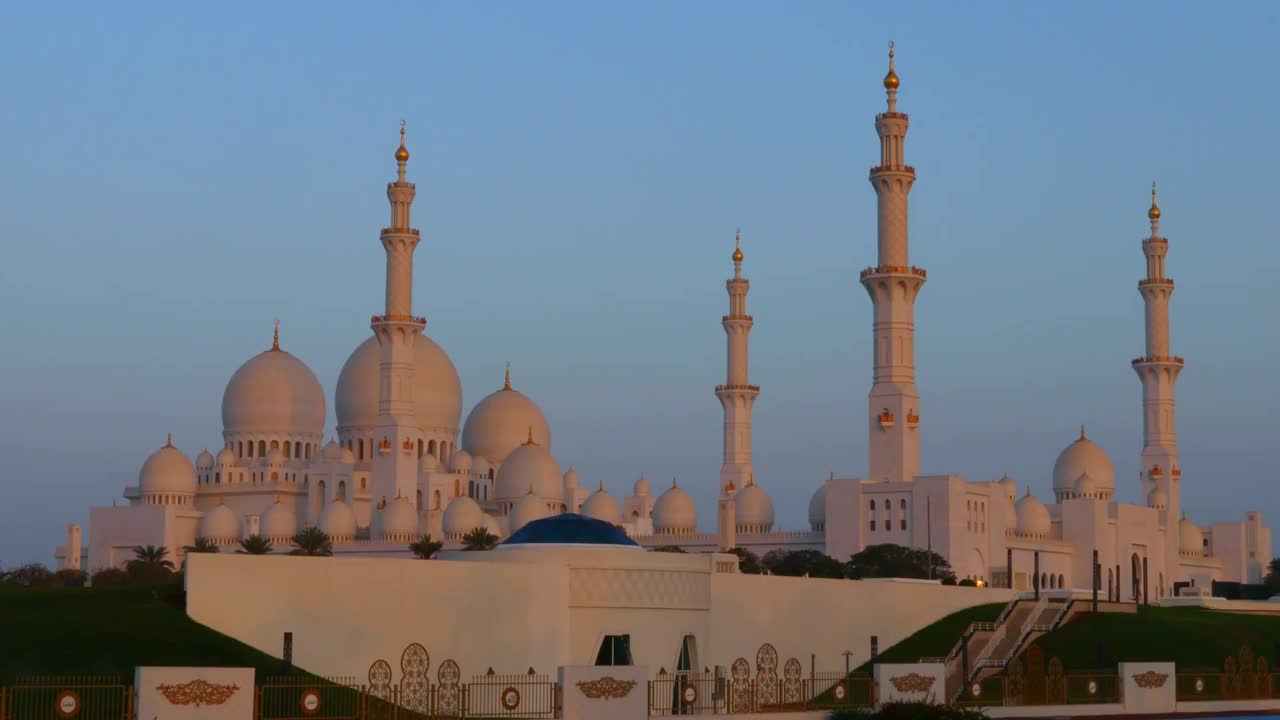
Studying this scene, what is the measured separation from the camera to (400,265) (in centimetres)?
7606

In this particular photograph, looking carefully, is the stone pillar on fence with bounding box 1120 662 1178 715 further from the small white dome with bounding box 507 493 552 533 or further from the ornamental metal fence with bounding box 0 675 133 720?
the small white dome with bounding box 507 493 552 533

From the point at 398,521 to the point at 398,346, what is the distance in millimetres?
7185

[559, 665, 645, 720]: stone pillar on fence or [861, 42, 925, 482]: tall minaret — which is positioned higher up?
[861, 42, 925, 482]: tall minaret

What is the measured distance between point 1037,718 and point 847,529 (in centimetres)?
3901

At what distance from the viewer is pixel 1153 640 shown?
4644 cm

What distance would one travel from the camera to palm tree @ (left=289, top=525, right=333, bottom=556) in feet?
248

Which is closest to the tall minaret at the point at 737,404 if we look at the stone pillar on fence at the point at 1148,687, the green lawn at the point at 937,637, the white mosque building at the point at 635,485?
the white mosque building at the point at 635,485

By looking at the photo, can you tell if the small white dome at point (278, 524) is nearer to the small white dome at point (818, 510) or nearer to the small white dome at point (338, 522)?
the small white dome at point (338, 522)

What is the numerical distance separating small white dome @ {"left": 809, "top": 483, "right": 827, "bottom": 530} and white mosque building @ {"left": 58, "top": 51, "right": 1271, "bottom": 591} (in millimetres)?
82

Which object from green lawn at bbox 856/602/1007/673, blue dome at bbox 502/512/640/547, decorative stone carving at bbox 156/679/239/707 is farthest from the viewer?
green lawn at bbox 856/602/1007/673

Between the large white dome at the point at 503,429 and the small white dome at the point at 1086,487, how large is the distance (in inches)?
913

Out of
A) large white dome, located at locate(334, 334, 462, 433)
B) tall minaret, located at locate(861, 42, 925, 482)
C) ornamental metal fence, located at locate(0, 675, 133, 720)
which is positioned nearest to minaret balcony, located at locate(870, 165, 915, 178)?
tall minaret, located at locate(861, 42, 925, 482)

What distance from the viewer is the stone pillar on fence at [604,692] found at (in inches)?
1184

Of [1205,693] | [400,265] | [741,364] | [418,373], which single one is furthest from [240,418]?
[1205,693]
